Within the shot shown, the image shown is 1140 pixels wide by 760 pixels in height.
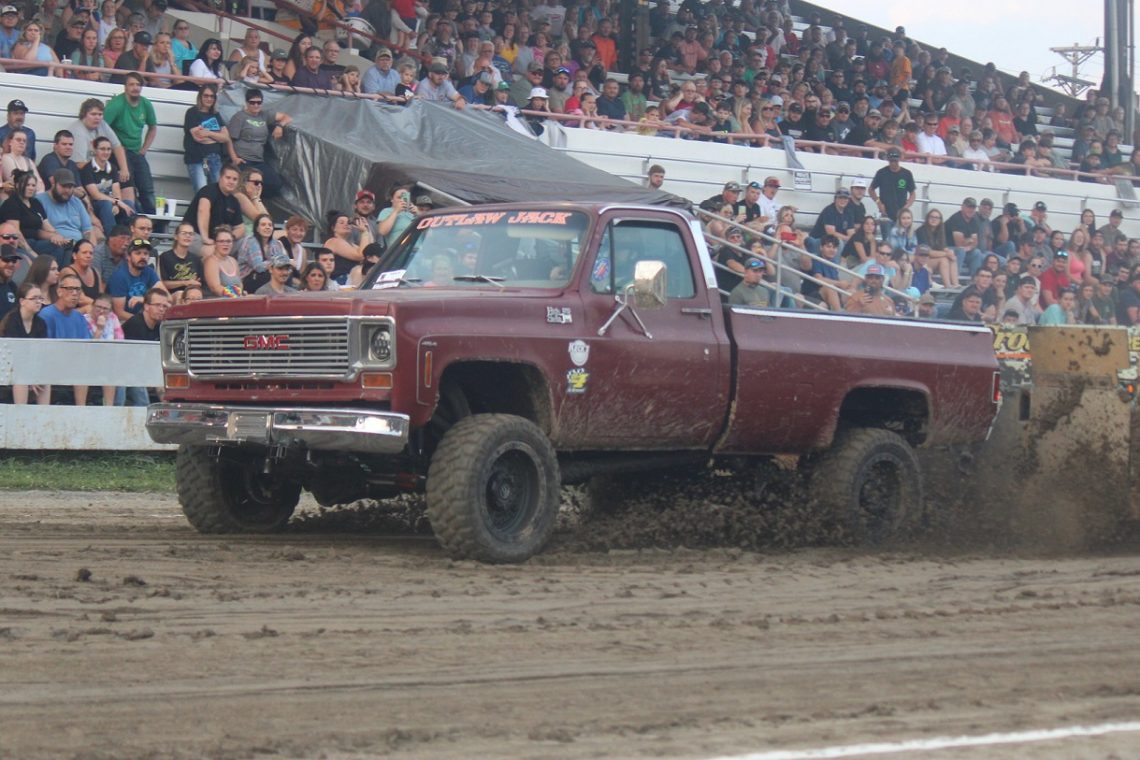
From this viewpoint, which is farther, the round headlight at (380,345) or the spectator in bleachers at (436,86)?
the spectator in bleachers at (436,86)

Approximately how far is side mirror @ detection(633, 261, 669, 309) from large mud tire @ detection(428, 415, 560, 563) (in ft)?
3.07

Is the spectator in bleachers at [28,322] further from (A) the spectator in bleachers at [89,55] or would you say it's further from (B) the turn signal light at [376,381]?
(B) the turn signal light at [376,381]

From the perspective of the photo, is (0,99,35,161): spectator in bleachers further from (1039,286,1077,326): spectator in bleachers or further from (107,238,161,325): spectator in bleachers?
(1039,286,1077,326): spectator in bleachers

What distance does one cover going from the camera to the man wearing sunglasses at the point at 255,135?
14898mm

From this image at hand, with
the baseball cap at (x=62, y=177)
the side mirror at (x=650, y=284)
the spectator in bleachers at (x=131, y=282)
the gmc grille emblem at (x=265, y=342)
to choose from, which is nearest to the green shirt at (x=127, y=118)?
the baseball cap at (x=62, y=177)

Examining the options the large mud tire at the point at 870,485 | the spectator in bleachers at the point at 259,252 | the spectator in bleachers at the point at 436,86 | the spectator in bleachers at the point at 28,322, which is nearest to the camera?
the large mud tire at the point at 870,485

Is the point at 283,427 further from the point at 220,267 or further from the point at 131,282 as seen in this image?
the point at 131,282

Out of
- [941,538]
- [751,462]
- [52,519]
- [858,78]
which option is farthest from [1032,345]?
[858,78]

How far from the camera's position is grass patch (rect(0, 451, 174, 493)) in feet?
37.0

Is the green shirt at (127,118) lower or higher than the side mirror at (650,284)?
higher

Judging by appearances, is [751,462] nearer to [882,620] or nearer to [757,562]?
[757,562]

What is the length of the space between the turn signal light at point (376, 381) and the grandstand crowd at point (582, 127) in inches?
112

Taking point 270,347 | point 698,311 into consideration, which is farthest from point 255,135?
point 270,347

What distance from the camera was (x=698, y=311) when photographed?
341 inches
